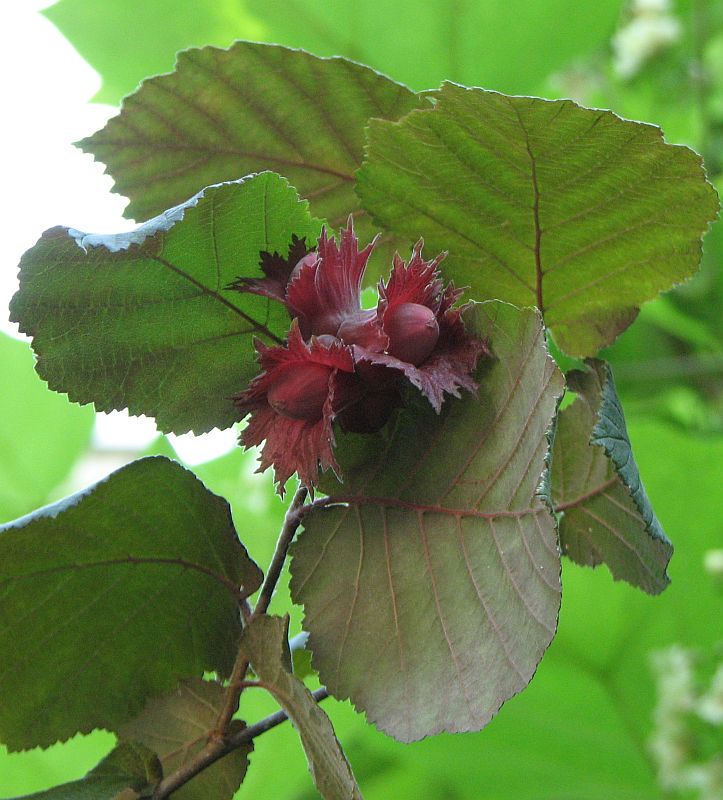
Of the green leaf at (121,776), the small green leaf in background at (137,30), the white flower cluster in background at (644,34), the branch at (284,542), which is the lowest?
the green leaf at (121,776)

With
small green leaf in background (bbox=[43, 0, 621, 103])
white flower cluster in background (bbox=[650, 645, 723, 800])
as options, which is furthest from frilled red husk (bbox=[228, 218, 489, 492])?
white flower cluster in background (bbox=[650, 645, 723, 800])

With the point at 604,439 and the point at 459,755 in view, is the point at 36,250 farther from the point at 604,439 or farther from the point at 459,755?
the point at 459,755

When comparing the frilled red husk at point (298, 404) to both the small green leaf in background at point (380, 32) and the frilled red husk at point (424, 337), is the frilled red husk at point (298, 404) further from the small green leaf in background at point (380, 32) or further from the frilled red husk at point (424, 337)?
the small green leaf in background at point (380, 32)

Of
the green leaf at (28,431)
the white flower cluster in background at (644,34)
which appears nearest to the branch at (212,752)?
the green leaf at (28,431)

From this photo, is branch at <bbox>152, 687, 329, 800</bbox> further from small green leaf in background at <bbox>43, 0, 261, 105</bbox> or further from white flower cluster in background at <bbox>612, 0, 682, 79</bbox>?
white flower cluster in background at <bbox>612, 0, 682, 79</bbox>

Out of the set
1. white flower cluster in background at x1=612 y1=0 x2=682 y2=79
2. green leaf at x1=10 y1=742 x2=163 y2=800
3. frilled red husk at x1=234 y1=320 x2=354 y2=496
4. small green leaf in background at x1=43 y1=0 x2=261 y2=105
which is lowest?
green leaf at x1=10 y1=742 x2=163 y2=800

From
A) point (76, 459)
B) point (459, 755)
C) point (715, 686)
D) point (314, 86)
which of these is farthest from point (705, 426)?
point (314, 86)
